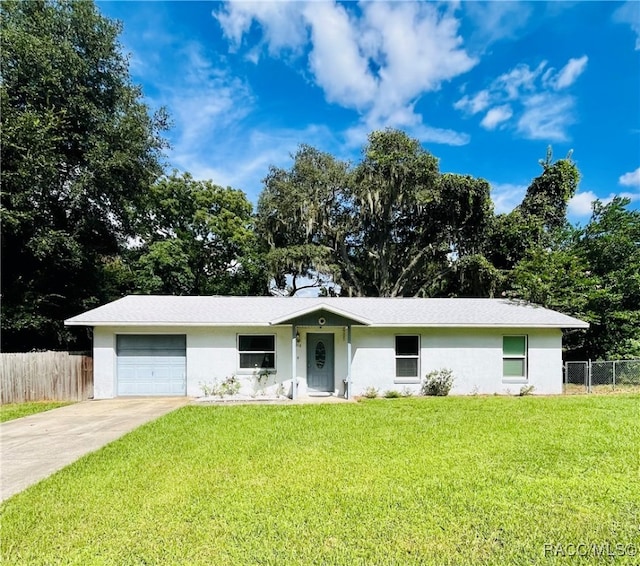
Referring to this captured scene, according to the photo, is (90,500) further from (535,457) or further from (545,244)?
(545,244)

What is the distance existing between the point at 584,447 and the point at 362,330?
7.14 m

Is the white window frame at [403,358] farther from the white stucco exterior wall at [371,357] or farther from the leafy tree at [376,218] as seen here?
the leafy tree at [376,218]

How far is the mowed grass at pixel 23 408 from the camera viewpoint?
9.75 meters

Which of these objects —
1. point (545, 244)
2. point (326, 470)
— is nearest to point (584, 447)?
point (326, 470)

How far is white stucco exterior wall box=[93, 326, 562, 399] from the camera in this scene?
40.2ft

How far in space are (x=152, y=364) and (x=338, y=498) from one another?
9.66 m

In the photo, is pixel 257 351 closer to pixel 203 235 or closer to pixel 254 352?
pixel 254 352

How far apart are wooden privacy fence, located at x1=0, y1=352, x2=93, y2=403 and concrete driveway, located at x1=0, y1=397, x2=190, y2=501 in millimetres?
940

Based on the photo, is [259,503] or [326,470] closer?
[259,503]

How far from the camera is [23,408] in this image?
1068 centimetres

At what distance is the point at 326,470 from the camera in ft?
17.9

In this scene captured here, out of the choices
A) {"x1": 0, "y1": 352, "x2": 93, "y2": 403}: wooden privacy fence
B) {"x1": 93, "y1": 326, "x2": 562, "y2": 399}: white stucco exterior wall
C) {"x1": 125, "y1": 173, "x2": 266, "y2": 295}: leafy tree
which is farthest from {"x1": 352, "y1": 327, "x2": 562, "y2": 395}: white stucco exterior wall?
{"x1": 125, "y1": 173, "x2": 266, "y2": 295}: leafy tree

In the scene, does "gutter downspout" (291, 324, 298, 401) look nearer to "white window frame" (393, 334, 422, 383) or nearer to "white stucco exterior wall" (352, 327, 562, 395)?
"white stucco exterior wall" (352, 327, 562, 395)

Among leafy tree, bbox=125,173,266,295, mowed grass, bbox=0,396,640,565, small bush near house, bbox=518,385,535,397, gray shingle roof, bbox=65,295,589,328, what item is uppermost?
leafy tree, bbox=125,173,266,295
